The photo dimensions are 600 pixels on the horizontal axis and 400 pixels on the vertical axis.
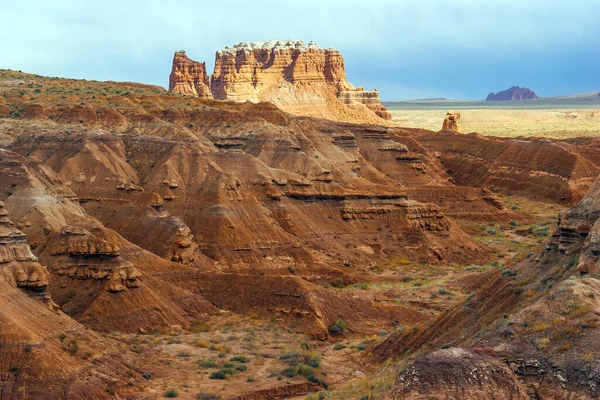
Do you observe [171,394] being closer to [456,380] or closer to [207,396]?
[207,396]

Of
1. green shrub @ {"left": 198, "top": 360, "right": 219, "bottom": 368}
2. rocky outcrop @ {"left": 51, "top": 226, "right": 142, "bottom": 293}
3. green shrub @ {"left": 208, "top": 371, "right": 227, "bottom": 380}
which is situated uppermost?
rocky outcrop @ {"left": 51, "top": 226, "right": 142, "bottom": 293}

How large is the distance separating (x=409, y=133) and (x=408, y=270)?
3591 inches

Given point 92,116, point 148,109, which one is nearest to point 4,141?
point 92,116

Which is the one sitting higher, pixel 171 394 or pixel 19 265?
pixel 19 265

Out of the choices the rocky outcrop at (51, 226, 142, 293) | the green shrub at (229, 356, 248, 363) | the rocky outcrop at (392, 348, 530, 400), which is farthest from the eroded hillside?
the rocky outcrop at (392, 348, 530, 400)

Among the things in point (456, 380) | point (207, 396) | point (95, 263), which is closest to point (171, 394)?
A: point (207, 396)

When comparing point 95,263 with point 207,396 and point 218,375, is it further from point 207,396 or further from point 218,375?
point 207,396

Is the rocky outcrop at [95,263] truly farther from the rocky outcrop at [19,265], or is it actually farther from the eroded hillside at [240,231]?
the rocky outcrop at [19,265]

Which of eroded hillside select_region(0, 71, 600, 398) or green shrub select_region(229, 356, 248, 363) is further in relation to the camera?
green shrub select_region(229, 356, 248, 363)

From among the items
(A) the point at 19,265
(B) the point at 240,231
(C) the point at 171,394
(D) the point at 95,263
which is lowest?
(C) the point at 171,394

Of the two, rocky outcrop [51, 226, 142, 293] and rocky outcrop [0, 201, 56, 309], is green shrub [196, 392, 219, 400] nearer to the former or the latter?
rocky outcrop [0, 201, 56, 309]

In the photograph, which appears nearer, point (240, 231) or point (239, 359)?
point (239, 359)

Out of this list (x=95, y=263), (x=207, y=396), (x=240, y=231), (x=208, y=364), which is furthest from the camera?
(x=240, y=231)

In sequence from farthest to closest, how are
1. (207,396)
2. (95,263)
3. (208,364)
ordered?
(95,263) < (208,364) < (207,396)
